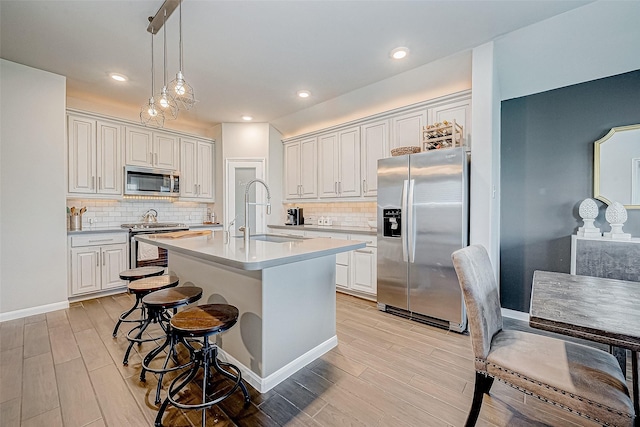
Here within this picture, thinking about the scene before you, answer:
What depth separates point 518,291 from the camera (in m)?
2.95

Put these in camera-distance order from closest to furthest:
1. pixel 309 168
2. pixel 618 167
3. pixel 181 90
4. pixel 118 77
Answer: pixel 181 90, pixel 618 167, pixel 118 77, pixel 309 168

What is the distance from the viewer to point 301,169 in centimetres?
475

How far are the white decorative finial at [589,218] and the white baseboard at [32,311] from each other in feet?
18.7

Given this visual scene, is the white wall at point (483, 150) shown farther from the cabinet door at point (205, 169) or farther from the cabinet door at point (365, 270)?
the cabinet door at point (205, 169)

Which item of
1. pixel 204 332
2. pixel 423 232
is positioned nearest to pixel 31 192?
pixel 204 332

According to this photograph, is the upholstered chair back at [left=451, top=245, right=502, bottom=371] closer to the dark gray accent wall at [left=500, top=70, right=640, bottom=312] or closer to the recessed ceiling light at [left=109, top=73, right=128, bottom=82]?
the dark gray accent wall at [left=500, top=70, right=640, bottom=312]

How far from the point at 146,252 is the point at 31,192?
4.51 feet

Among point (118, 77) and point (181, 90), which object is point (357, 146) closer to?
point (181, 90)

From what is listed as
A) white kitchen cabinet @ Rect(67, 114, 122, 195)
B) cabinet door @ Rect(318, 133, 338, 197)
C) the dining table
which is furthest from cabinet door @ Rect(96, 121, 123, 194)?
the dining table

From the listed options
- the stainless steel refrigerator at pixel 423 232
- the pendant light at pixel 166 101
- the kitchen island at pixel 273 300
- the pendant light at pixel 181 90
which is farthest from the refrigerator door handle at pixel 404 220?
the pendant light at pixel 166 101

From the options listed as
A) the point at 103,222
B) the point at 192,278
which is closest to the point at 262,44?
the point at 192,278

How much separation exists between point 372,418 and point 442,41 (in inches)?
123

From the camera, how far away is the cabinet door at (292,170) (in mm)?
4816

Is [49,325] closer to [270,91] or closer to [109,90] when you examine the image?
[109,90]
